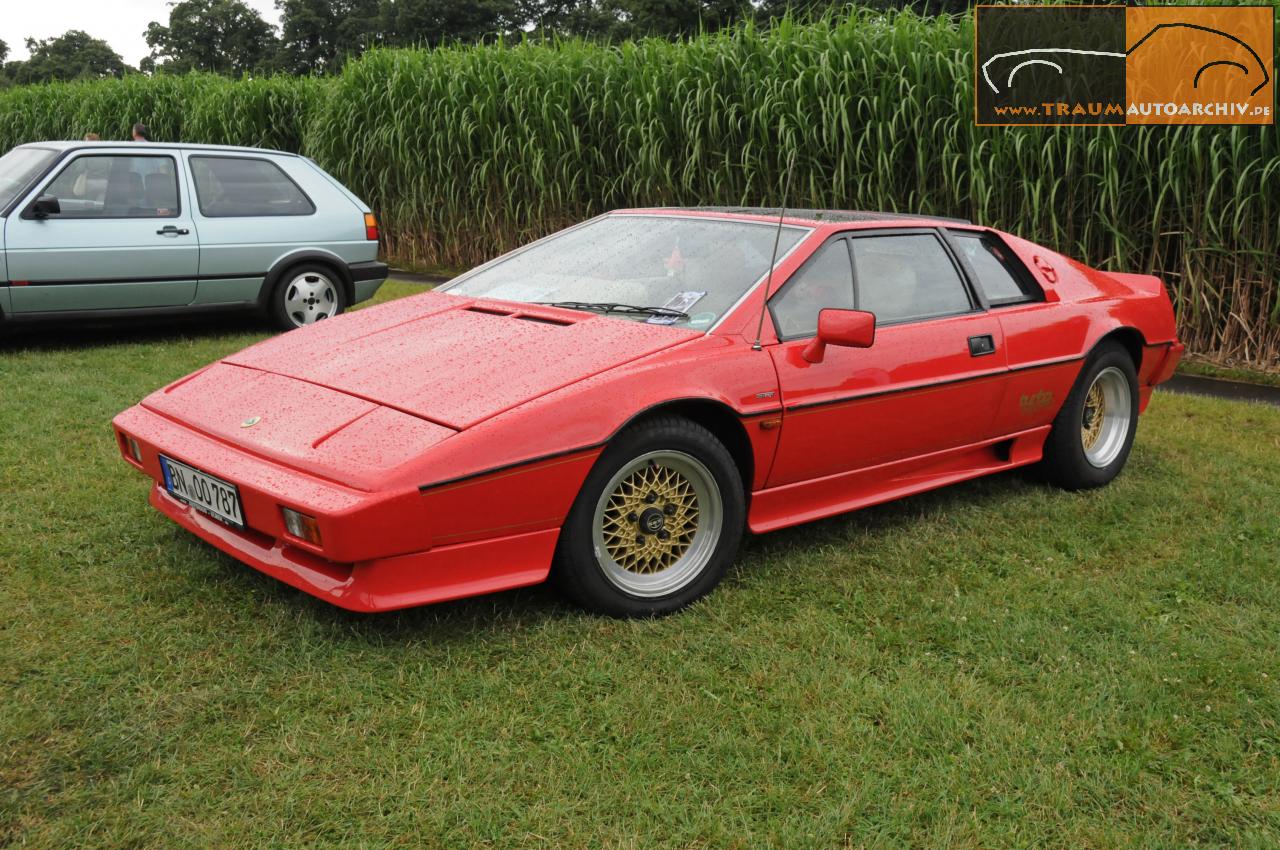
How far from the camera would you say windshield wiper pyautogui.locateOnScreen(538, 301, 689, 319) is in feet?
11.9

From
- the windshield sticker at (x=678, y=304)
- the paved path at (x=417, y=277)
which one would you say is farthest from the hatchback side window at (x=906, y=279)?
the paved path at (x=417, y=277)

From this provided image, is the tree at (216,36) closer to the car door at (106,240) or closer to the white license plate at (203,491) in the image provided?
the car door at (106,240)

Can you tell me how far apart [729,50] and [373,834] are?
819cm

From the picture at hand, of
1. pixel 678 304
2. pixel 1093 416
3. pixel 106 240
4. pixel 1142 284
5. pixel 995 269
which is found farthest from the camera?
pixel 106 240

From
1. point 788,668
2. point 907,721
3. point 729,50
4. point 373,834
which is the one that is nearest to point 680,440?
point 788,668

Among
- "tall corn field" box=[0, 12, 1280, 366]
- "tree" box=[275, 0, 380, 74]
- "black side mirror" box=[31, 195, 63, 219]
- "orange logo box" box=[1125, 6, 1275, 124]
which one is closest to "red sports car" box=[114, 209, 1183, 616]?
"tall corn field" box=[0, 12, 1280, 366]

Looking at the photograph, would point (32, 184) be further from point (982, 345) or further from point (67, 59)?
point (67, 59)

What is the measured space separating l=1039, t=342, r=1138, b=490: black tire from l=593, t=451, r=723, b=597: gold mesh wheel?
1.97m

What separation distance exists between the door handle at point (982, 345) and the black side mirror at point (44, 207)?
5.78m

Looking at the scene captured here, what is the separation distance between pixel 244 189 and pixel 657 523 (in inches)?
225

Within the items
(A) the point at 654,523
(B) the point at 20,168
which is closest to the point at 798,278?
(A) the point at 654,523

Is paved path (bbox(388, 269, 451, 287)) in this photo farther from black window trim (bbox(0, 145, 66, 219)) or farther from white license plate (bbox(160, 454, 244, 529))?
white license plate (bbox(160, 454, 244, 529))

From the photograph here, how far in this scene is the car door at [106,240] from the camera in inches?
269

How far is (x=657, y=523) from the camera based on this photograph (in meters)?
3.31
